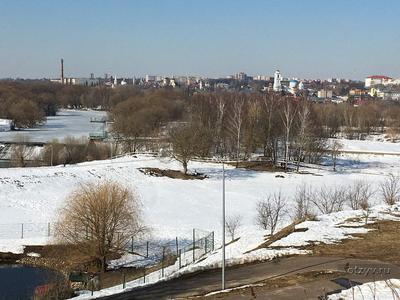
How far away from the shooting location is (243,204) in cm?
4303

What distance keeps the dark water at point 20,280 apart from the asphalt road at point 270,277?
20.6 ft

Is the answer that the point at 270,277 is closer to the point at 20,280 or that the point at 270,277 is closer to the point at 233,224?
the point at 20,280

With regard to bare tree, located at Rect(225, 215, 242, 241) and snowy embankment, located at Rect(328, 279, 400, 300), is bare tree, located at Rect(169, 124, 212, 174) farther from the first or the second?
snowy embankment, located at Rect(328, 279, 400, 300)

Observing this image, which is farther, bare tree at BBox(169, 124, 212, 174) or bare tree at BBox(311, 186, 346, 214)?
bare tree at BBox(169, 124, 212, 174)

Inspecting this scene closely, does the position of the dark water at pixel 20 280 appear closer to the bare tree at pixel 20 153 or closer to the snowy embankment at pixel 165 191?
the snowy embankment at pixel 165 191

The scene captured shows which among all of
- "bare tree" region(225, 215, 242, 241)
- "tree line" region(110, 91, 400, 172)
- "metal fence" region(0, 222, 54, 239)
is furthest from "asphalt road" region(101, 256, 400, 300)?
"tree line" region(110, 91, 400, 172)

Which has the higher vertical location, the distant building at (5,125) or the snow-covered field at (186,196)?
the distant building at (5,125)

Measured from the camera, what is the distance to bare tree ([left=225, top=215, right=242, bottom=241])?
32869 mm

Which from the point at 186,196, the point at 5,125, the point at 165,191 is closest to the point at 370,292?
the point at 186,196

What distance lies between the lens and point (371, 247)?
23.9m

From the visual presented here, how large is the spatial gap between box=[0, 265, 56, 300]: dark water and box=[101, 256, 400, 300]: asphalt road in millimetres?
6278

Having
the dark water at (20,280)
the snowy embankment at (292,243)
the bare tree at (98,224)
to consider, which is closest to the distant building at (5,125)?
the dark water at (20,280)

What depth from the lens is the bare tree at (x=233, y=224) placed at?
32.9 meters

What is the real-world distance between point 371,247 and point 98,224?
13577mm
